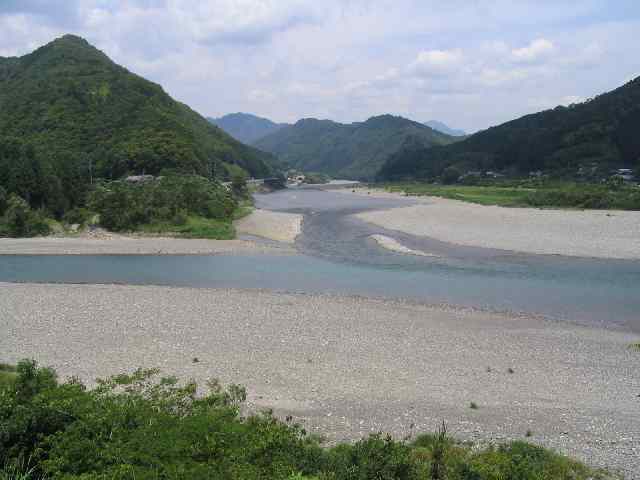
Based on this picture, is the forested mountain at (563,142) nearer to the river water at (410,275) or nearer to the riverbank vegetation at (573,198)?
the riverbank vegetation at (573,198)

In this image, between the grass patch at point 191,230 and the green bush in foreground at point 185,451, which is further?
the grass patch at point 191,230

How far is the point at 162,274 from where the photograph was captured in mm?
27188

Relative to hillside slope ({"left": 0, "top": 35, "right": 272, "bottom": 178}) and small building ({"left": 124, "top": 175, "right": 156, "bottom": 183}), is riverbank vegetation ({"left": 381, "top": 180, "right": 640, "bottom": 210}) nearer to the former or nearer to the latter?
small building ({"left": 124, "top": 175, "right": 156, "bottom": 183})

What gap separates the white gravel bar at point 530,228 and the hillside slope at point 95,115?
32498 millimetres

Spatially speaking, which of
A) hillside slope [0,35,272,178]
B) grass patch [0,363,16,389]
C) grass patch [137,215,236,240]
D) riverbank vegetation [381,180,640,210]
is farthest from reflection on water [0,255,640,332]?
hillside slope [0,35,272,178]

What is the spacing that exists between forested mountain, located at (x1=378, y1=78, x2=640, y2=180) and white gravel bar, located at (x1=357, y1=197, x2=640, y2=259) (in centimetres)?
4320

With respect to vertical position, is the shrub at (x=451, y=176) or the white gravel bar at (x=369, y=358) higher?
the shrub at (x=451, y=176)

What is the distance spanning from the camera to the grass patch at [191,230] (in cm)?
3984

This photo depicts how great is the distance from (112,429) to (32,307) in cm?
1407

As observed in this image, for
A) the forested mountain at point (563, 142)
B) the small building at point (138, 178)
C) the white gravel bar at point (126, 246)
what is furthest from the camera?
the forested mountain at point (563, 142)

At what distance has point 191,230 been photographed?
135ft

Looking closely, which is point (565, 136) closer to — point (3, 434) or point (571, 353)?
point (571, 353)

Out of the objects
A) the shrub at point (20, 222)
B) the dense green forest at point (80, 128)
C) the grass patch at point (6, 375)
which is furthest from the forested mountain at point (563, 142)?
the grass patch at point (6, 375)

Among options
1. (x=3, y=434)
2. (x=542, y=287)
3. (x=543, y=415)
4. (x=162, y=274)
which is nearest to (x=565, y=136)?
(x=542, y=287)
